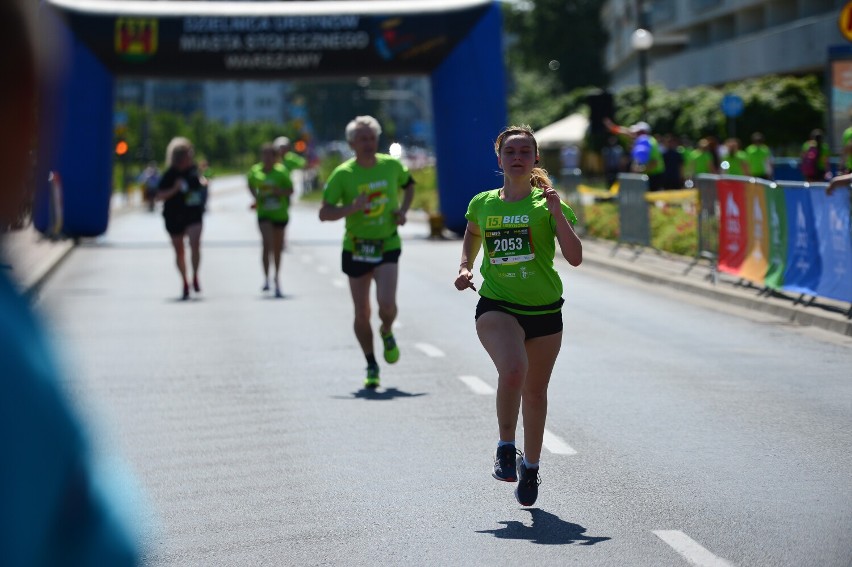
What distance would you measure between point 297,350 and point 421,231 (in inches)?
953

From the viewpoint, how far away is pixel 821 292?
15250 mm

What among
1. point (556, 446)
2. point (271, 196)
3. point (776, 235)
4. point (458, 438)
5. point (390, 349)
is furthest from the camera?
point (271, 196)

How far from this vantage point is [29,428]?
2.12 meters

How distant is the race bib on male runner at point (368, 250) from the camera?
442 inches

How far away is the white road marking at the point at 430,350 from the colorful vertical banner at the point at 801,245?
406cm

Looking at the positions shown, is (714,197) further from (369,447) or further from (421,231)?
(421,231)

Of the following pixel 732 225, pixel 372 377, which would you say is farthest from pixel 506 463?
pixel 732 225

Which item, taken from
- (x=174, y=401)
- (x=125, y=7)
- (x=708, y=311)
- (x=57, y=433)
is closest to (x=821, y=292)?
(x=708, y=311)

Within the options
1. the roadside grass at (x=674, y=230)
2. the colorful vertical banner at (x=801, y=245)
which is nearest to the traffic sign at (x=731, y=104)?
the roadside grass at (x=674, y=230)

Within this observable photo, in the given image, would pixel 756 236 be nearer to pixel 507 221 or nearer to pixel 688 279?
pixel 688 279

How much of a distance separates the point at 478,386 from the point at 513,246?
4333 mm

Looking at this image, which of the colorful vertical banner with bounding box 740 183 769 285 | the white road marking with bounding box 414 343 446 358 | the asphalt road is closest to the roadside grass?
the colorful vertical banner with bounding box 740 183 769 285

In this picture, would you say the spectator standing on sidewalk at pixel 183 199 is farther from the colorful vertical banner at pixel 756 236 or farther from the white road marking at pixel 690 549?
the white road marking at pixel 690 549

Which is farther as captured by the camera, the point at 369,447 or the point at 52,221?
the point at 52,221
